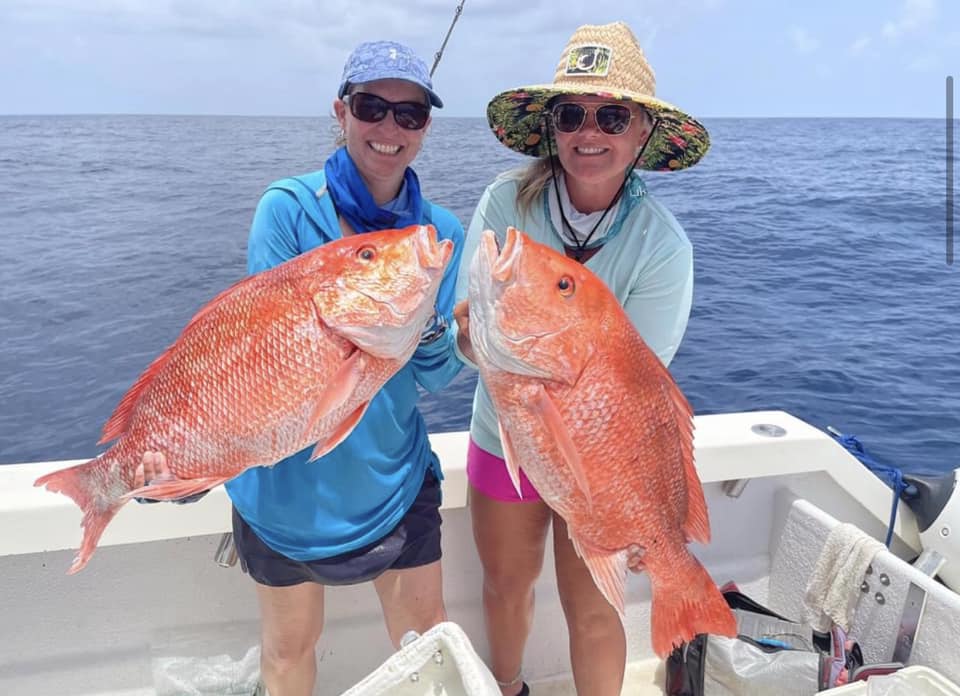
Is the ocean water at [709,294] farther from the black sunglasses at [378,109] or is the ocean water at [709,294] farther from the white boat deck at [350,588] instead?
the white boat deck at [350,588]

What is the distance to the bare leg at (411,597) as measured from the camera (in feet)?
7.37

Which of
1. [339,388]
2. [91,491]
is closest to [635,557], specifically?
[339,388]

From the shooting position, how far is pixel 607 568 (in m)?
1.81

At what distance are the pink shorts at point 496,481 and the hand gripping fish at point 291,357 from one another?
797mm

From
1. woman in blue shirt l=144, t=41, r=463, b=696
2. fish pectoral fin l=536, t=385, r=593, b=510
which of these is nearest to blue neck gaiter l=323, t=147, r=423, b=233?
woman in blue shirt l=144, t=41, r=463, b=696

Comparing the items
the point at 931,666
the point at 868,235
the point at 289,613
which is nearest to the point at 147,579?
the point at 289,613

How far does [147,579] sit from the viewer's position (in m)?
2.69

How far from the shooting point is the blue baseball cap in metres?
1.94

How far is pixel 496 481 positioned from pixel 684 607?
77 cm

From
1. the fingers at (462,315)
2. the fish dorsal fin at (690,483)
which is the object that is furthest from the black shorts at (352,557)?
the fish dorsal fin at (690,483)

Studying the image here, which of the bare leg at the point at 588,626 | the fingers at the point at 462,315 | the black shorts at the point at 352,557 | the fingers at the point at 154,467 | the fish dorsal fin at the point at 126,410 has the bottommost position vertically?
the bare leg at the point at 588,626

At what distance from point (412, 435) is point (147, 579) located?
1.30 m

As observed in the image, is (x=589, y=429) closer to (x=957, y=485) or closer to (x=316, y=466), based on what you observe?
(x=316, y=466)

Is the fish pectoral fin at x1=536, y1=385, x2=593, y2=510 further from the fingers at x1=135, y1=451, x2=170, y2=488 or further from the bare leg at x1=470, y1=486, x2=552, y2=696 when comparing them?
the fingers at x1=135, y1=451, x2=170, y2=488
